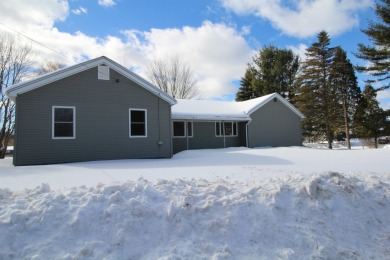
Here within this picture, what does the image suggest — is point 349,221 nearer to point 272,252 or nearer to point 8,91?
point 272,252

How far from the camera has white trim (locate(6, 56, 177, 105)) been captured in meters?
11.0

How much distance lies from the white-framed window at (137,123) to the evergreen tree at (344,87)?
24345mm

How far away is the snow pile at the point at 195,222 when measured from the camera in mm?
3750

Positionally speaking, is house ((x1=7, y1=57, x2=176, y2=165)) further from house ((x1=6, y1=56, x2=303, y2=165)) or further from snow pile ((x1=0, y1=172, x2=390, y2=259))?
snow pile ((x1=0, y1=172, x2=390, y2=259))

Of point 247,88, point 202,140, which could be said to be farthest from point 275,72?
point 202,140

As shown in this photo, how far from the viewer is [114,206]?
4398 millimetres

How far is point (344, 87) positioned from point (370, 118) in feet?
13.8

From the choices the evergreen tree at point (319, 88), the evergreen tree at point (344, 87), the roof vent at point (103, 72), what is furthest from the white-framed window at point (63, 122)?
the evergreen tree at point (344, 87)

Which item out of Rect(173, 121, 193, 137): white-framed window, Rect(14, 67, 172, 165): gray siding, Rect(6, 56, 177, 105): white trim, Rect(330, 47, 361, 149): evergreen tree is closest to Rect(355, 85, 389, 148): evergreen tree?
Rect(330, 47, 361, 149): evergreen tree

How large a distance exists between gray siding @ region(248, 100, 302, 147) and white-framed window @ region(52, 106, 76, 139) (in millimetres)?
13010

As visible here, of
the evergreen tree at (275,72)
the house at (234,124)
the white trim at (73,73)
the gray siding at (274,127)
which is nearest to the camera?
the white trim at (73,73)

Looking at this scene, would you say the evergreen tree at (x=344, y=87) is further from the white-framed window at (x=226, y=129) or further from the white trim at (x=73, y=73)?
the white trim at (x=73, y=73)

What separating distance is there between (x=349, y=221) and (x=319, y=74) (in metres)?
29.1

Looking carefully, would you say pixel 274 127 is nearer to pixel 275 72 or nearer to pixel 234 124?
pixel 234 124
